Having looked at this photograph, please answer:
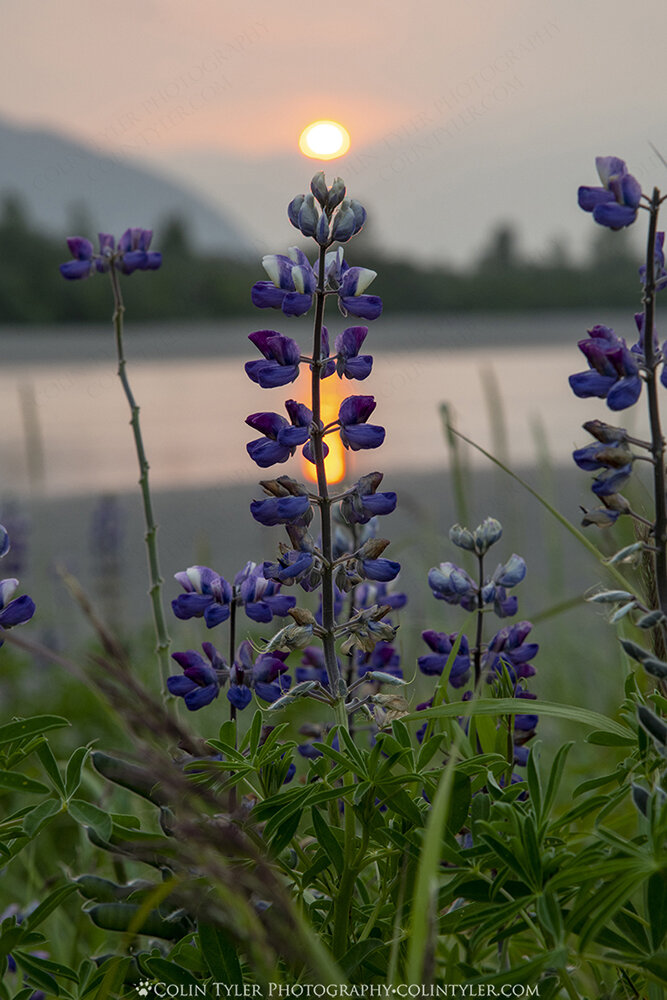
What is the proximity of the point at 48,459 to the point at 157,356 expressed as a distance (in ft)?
57.9

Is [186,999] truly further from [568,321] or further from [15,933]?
[568,321]

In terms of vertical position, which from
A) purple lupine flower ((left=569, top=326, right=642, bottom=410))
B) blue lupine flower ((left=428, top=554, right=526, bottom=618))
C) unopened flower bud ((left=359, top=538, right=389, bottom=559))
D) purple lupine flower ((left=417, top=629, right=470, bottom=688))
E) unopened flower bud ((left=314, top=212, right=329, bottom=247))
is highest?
unopened flower bud ((left=314, top=212, right=329, bottom=247))

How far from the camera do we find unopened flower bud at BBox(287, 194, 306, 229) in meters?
1.28

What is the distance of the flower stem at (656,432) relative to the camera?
1.09m

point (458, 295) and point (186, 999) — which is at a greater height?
point (458, 295)

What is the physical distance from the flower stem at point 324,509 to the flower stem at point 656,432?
356 mm

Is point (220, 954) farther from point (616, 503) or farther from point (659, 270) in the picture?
point (659, 270)

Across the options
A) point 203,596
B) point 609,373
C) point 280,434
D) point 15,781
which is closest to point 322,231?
point 280,434

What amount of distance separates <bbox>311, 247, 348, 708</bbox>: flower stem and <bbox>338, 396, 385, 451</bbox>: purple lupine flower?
5 cm

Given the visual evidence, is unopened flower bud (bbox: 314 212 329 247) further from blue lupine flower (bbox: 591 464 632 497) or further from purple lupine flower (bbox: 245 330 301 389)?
blue lupine flower (bbox: 591 464 632 497)

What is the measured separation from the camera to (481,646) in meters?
1.46

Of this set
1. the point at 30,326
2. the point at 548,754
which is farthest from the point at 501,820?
the point at 30,326

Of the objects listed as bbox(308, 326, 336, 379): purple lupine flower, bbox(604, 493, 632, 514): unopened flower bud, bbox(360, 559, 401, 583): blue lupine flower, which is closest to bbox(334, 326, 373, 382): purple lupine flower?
bbox(308, 326, 336, 379): purple lupine flower

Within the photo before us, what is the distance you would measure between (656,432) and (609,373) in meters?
0.10
